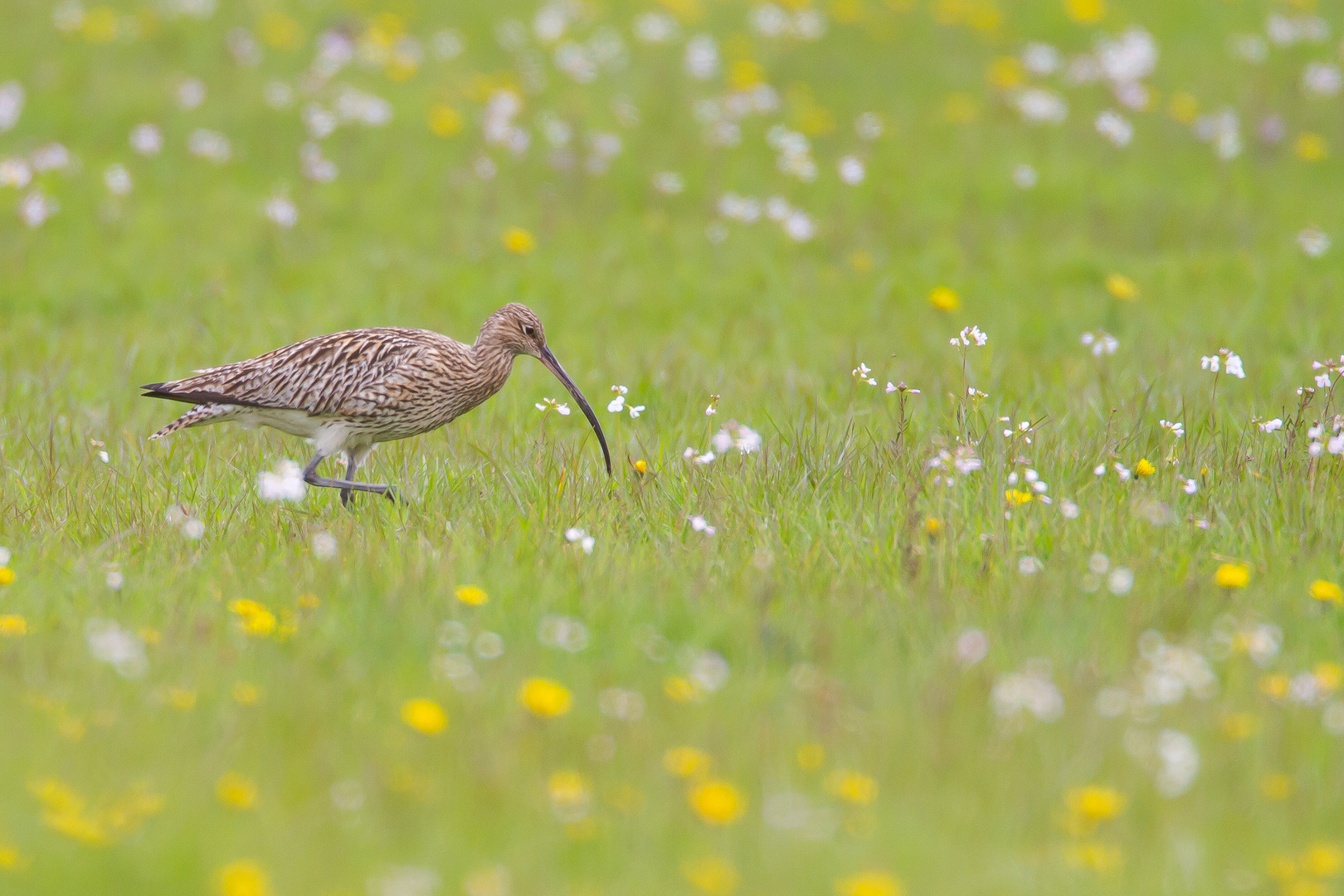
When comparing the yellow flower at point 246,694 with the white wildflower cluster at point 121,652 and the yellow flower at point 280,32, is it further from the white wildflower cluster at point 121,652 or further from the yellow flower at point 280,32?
the yellow flower at point 280,32

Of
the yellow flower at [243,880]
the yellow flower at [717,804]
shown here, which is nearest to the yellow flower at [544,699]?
the yellow flower at [717,804]

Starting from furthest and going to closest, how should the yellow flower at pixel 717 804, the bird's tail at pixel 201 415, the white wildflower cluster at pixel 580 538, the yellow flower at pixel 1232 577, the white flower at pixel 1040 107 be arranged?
1. the white flower at pixel 1040 107
2. the bird's tail at pixel 201 415
3. the white wildflower cluster at pixel 580 538
4. the yellow flower at pixel 1232 577
5. the yellow flower at pixel 717 804

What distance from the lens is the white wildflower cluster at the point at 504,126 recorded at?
1027cm

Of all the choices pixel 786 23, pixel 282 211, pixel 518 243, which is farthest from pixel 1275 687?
pixel 786 23

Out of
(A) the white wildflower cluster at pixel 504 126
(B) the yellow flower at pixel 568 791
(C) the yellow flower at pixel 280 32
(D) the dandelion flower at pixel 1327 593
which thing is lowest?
(C) the yellow flower at pixel 280 32

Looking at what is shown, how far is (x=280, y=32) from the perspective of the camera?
12516mm

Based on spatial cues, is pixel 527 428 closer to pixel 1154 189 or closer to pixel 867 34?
pixel 1154 189

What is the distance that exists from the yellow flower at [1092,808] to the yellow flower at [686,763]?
831mm

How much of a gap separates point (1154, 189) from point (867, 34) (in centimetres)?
353

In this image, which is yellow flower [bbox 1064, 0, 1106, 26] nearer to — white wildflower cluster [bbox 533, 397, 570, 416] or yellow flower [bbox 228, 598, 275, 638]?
white wildflower cluster [bbox 533, 397, 570, 416]

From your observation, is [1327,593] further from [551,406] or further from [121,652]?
[551,406]

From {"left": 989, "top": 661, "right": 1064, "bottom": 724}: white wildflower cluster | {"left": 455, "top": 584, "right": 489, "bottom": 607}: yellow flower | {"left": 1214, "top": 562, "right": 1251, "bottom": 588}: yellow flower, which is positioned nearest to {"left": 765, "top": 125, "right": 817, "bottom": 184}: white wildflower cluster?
{"left": 1214, "top": 562, "right": 1251, "bottom": 588}: yellow flower

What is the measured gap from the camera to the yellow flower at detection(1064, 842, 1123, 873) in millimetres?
3033

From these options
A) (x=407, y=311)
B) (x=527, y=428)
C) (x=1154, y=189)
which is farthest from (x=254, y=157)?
(x=1154, y=189)
